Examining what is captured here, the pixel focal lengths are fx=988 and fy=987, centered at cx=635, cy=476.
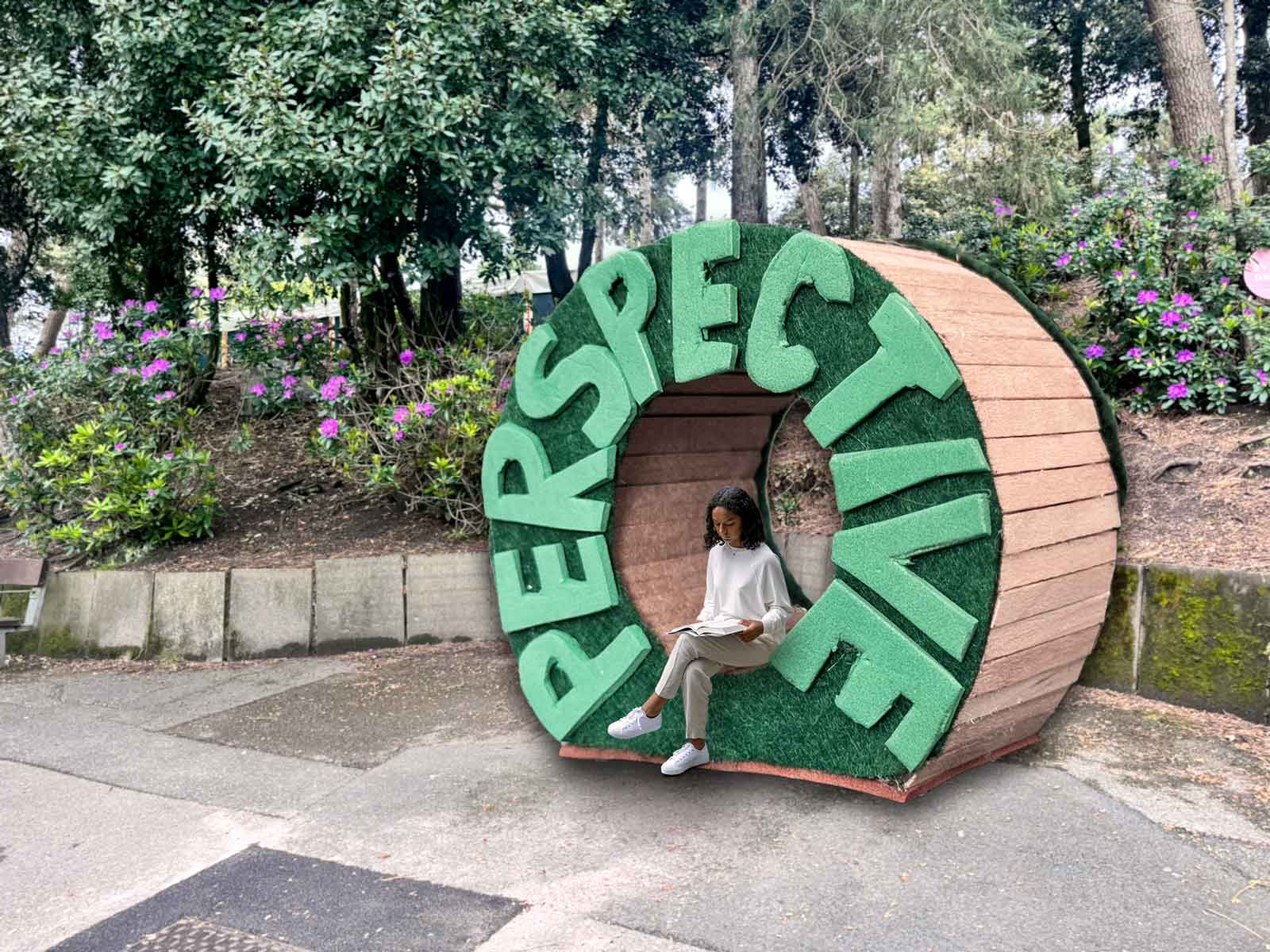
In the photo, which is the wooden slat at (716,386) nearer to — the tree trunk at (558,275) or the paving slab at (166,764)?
the paving slab at (166,764)

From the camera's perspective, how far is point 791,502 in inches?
283

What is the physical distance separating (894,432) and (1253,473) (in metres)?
3.29

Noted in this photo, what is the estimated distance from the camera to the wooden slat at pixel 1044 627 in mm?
3379

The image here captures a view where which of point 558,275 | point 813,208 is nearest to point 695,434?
point 813,208

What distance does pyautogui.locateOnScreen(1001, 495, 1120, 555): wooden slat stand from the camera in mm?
3357

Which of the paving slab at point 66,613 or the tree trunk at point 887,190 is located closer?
the paving slab at point 66,613

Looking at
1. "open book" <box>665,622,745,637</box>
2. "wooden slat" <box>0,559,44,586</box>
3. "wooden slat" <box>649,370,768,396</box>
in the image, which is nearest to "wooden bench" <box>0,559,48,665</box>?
"wooden slat" <box>0,559,44,586</box>

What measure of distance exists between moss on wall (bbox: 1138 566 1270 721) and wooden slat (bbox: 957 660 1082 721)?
3.30ft

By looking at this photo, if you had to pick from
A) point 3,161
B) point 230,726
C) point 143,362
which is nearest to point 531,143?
point 143,362

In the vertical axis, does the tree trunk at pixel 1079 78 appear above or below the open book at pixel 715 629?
above

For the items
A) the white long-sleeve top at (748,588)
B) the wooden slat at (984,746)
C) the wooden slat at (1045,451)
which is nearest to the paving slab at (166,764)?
the white long-sleeve top at (748,588)

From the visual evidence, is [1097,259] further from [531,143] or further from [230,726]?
[230,726]

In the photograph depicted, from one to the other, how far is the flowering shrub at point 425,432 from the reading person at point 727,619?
3.28 m

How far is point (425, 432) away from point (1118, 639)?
181 inches
